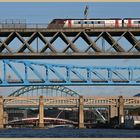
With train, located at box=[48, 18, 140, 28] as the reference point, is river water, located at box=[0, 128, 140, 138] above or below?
below

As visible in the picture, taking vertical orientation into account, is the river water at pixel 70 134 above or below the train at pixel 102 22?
below

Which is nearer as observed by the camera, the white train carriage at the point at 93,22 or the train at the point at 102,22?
the train at the point at 102,22

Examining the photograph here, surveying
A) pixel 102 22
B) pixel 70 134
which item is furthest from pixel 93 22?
pixel 70 134

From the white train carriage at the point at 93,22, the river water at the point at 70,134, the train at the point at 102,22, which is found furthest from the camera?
the river water at the point at 70,134

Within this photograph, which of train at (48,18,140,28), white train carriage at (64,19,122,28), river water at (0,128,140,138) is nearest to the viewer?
train at (48,18,140,28)

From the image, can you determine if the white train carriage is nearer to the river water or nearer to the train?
the train

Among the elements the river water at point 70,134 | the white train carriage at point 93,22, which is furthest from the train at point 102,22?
the river water at point 70,134

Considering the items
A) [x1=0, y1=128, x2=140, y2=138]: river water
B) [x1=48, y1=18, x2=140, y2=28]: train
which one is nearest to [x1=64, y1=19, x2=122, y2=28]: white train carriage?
[x1=48, y1=18, x2=140, y2=28]: train

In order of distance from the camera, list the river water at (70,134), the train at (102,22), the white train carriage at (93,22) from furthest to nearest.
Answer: the river water at (70,134) < the white train carriage at (93,22) < the train at (102,22)

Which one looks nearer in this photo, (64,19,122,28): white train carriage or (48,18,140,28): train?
(48,18,140,28): train

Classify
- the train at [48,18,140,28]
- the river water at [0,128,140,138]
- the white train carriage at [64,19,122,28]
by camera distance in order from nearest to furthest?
the train at [48,18,140,28], the white train carriage at [64,19,122,28], the river water at [0,128,140,138]

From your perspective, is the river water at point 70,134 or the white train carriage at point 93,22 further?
the river water at point 70,134

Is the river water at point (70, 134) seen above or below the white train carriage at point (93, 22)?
below

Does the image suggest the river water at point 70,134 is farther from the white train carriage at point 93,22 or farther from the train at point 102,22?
the train at point 102,22
